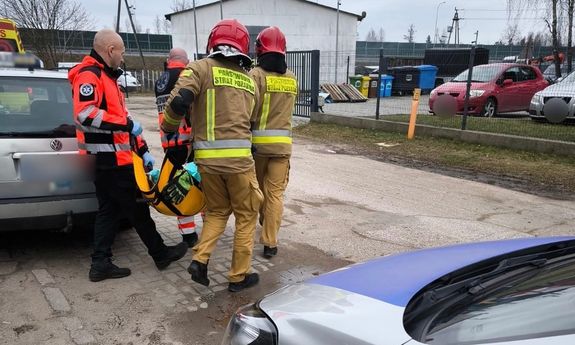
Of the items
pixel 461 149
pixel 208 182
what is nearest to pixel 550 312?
pixel 208 182

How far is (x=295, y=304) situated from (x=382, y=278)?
387mm

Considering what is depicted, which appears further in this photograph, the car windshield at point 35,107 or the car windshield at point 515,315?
the car windshield at point 35,107

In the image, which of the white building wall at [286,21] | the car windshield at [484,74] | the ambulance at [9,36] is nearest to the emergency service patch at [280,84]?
the ambulance at [9,36]

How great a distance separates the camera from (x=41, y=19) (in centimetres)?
2270

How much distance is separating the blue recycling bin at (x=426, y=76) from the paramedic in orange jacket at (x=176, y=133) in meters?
19.0

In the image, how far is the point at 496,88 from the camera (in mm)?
12750

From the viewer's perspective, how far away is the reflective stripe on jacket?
4191 mm

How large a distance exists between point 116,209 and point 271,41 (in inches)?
77.5

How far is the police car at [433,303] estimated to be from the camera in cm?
146

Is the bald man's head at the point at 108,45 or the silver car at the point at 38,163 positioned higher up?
the bald man's head at the point at 108,45

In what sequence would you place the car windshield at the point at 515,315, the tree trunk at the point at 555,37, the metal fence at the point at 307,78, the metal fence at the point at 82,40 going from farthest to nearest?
1. the metal fence at the point at 82,40
2. the tree trunk at the point at 555,37
3. the metal fence at the point at 307,78
4. the car windshield at the point at 515,315

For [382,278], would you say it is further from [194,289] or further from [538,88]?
[538,88]

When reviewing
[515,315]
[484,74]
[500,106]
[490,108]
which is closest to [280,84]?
[515,315]

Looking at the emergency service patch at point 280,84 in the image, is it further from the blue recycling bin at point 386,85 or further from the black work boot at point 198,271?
the blue recycling bin at point 386,85
